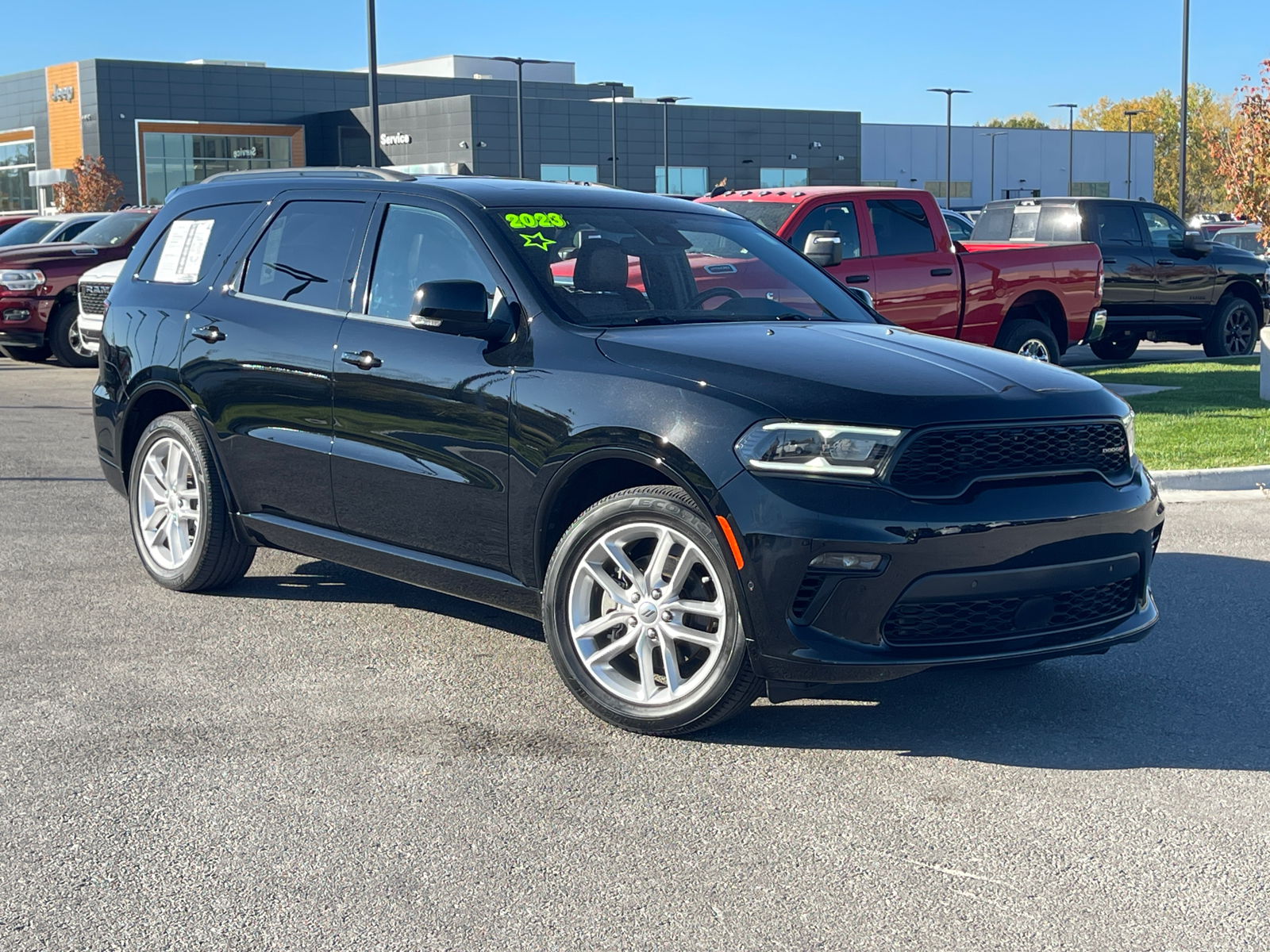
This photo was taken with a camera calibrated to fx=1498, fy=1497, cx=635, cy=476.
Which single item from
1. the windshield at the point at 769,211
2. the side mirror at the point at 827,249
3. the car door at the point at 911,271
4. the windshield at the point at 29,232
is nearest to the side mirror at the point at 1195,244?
the car door at the point at 911,271

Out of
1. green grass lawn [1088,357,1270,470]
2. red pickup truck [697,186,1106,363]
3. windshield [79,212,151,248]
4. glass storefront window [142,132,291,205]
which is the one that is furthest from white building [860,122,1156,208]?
red pickup truck [697,186,1106,363]

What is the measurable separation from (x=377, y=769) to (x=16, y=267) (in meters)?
15.7

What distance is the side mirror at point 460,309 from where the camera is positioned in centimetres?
520

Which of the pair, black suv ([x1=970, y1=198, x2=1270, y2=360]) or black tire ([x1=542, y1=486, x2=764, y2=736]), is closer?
black tire ([x1=542, y1=486, x2=764, y2=736])

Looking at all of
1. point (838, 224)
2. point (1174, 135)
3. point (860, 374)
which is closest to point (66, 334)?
point (838, 224)

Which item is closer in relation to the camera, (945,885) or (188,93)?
(945,885)

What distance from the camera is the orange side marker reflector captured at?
447cm

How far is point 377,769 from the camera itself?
177 inches

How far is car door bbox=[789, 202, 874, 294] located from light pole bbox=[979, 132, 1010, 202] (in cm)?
8520

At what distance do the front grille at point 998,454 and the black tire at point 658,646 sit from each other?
0.62m

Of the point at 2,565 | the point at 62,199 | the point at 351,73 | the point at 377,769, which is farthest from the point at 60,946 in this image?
the point at 351,73

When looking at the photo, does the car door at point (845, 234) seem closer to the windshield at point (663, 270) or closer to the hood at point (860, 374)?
the windshield at point (663, 270)

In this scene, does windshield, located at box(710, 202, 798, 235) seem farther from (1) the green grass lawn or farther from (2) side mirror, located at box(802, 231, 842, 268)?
(1) the green grass lawn

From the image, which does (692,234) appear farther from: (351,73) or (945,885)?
(351,73)
